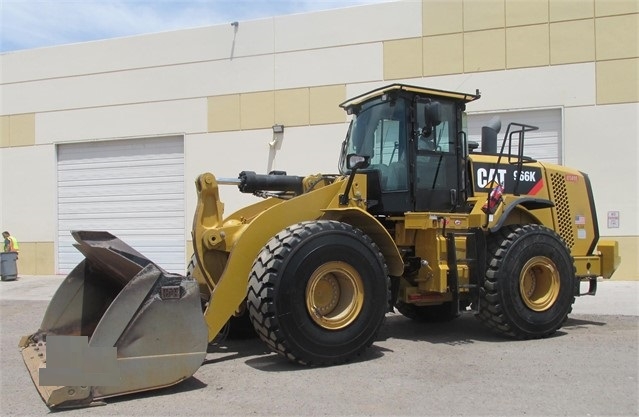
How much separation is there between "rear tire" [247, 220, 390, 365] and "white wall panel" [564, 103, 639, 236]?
9020mm

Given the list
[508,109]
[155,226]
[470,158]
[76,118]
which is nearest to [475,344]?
[470,158]

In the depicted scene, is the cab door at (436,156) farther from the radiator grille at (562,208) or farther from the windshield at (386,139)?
the radiator grille at (562,208)

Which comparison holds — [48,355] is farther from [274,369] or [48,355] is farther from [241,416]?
[274,369]

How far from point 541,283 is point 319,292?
311 cm

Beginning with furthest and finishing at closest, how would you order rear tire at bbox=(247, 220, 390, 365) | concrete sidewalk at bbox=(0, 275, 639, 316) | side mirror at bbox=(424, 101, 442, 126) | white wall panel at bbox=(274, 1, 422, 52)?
white wall panel at bbox=(274, 1, 422, 52), concrete sidewalk at bbox=(0, 275, 639, 316), side mirror at bbox=(424, 101, 442, 126), rear tire at bbox=(247, 220, 390, 365)

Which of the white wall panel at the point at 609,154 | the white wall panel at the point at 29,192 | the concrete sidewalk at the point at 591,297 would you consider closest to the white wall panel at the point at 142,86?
the white wall panel at the point at 29,192

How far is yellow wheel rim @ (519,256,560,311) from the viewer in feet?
22.7

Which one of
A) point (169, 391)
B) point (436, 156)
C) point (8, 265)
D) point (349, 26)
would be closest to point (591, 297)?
point (436, 156)

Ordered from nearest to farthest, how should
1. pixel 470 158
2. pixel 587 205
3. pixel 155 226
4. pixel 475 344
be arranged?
1. pixel 475 344
2. pixel 470 158
3. pixel 587 205
4. pixel 155 226

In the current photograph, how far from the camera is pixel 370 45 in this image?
14.4 meters

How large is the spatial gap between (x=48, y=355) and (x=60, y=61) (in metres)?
14.8

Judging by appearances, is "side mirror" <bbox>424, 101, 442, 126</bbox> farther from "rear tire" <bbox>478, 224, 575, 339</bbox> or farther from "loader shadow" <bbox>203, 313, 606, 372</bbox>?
"loader shadow" <bbox>203, 313, 606, 372</bbox>

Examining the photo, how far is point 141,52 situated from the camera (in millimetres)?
16094

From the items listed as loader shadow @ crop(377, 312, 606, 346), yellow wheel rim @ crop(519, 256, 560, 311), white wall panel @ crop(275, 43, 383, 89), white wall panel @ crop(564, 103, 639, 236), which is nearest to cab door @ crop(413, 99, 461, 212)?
yellow wheel rim @ crop(519, 256, 560, 311)
